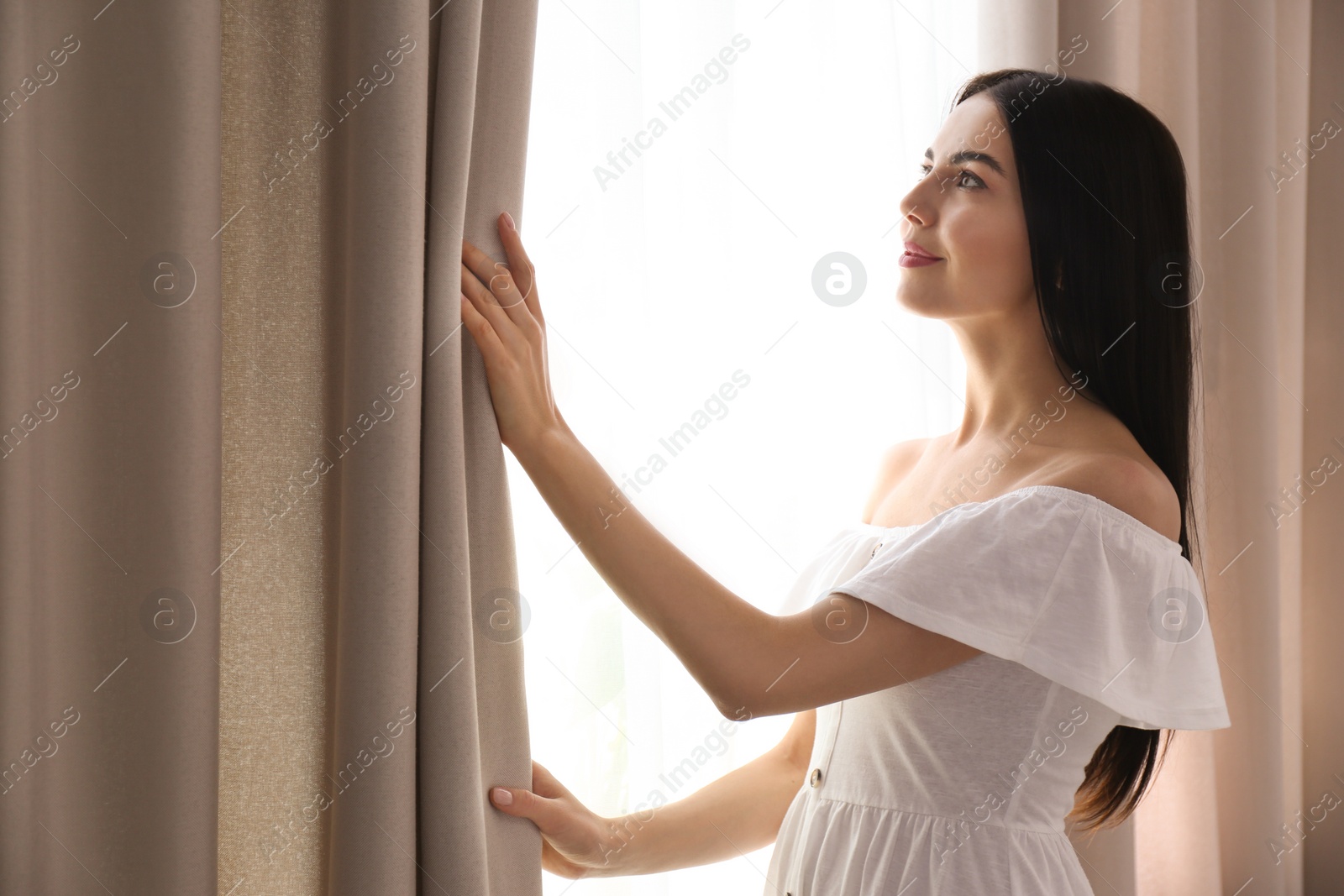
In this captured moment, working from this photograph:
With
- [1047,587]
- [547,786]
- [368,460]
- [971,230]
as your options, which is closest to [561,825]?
[547,786]

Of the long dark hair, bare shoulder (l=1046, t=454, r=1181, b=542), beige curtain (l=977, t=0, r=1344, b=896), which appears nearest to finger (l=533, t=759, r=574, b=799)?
bare shoulder (l=1046, t=454, r=1181, b=542)

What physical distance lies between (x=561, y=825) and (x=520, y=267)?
1.78 feet

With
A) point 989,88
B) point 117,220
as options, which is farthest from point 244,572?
point 989,88

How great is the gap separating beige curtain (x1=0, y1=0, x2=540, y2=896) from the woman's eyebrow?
1.59 ft

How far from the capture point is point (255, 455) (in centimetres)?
83

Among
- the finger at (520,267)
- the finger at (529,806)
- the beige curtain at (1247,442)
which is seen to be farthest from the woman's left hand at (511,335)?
the beige curtain at (1247,442)

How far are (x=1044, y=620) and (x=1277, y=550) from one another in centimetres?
107

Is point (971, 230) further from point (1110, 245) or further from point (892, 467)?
point (892, 467)

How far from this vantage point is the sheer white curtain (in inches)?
42.7

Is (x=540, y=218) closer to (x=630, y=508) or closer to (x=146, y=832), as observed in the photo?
(x=630, y=508)

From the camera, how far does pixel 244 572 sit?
2.68ft

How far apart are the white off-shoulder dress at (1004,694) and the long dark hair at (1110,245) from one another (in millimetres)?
188

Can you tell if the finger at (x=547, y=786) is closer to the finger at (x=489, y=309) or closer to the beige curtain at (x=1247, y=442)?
the finger at (x=489, y=309)

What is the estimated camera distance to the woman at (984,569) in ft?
2.82
